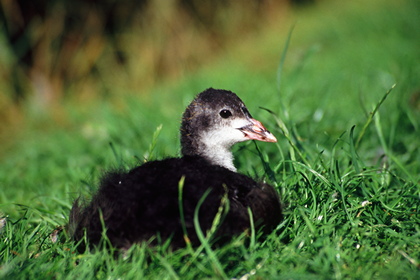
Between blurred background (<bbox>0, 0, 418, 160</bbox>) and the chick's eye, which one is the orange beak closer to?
the chick's eye

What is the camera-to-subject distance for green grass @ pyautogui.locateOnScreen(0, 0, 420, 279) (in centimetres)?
219

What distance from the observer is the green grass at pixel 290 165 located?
7.18 ft

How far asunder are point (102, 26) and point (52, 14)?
89 centimetres

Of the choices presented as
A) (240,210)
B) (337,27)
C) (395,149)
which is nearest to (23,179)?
(240,210)

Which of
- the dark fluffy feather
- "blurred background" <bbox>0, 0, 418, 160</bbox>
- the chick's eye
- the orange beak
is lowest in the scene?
the dark fluffy feather

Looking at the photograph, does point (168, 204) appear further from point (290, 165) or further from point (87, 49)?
point (87, 49)

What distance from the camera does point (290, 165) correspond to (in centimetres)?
305

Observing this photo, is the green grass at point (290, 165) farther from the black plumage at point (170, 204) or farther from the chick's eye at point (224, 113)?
the chick's eye at point (224, 113)

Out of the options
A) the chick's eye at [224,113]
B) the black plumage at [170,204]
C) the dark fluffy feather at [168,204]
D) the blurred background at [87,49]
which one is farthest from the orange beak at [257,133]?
the blurred background at [87,49]

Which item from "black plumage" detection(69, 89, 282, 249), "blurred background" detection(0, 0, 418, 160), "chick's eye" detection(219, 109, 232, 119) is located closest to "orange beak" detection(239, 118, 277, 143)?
"chick's eye" detection(219, 109, 232, 119)

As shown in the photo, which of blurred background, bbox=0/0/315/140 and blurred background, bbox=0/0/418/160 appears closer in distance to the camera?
blurred background, bbox=0/0/418/160

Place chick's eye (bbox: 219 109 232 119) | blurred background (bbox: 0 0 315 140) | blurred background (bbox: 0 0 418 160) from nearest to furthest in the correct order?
chick's eye (bbox: 219 109 232 119) → blurred background (bbox: 0 0 418 160) → blurred background (bbox: 0 0 315 140)

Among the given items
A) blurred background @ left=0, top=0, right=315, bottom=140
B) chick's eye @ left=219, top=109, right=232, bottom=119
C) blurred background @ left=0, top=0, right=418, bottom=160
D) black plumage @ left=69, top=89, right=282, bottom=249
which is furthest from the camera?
blurred background @ left=0, top=0, right=315, bottom=140

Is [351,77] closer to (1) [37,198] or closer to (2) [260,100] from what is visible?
(2) [260,100]
